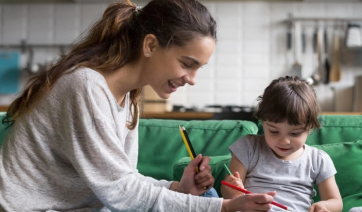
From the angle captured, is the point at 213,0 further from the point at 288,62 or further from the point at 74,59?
the point at 74,59

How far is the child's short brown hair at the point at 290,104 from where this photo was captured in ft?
4.74

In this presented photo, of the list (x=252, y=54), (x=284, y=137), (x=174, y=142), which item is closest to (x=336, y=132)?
(x=284, y=137)

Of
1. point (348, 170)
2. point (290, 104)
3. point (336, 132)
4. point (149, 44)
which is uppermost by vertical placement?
point (149, 44)

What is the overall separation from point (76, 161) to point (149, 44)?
372 millimetres

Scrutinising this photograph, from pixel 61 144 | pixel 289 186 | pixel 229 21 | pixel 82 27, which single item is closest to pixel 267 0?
pixel 229 21

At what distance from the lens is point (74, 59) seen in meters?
1.32

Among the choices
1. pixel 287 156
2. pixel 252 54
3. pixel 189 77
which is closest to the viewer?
pixel 189 77

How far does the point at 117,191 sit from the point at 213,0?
3223 millimetres

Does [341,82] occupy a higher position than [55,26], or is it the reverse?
[55,26]

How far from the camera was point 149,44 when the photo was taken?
1.32m

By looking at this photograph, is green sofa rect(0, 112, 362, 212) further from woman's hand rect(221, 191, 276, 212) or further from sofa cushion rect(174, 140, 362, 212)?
woman's hand rect(221, 191, 276, 212)

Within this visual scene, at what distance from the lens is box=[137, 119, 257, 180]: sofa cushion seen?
6.24 ft

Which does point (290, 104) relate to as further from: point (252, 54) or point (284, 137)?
point (252, 54)

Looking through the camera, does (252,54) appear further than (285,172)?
Yes
